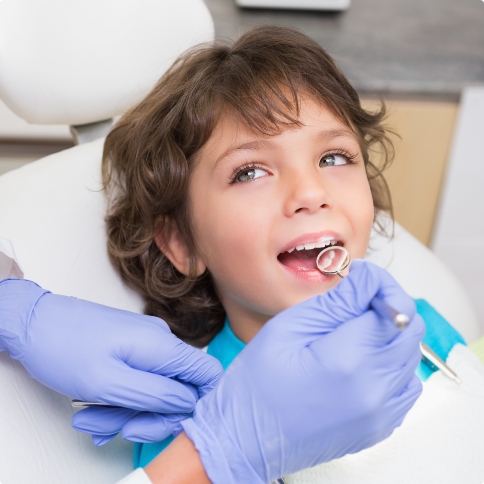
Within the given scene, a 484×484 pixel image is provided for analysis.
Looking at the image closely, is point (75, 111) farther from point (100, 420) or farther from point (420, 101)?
point (420, 101)

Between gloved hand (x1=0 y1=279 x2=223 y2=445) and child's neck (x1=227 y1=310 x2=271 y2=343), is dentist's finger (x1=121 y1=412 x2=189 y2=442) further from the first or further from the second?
child's neck (x1=227 y1=310 x2=271 y2=343)

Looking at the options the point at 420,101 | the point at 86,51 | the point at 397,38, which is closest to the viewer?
the point at 86,51

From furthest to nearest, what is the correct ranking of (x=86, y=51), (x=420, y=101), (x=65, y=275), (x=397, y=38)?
1. (x=397, y=38)
2. (x=420, y=101)
3. (x=86, y=51)
4. (x=65, y=275)

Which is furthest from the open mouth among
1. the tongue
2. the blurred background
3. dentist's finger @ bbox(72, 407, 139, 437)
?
the blurred background

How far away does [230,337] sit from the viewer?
121 cm

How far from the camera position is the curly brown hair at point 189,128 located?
42.0 inches

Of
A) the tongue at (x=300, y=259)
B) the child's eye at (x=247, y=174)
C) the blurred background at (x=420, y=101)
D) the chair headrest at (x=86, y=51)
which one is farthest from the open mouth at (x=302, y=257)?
the blurred background at (x=420, y=101)

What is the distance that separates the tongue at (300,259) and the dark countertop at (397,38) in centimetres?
89

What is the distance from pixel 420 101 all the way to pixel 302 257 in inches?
39.9

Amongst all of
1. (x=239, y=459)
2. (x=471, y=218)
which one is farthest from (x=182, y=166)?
(x=471, y=218)

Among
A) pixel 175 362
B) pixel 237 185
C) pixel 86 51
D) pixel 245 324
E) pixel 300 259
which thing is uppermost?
pixel 86 51

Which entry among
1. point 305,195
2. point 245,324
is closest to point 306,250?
point 305,195

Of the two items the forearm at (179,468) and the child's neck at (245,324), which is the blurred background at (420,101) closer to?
the child's neck at (245,324)

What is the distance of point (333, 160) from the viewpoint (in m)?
1.10
